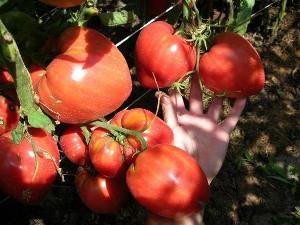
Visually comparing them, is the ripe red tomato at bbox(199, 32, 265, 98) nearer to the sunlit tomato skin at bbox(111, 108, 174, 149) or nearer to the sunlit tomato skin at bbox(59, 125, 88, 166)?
the sunlit tomato skin at bbox(111, 108, 174, 149)

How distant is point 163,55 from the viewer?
1.26 meters

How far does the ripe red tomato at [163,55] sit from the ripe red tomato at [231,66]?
52 millimetres

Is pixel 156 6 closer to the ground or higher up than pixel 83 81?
closer to the ground

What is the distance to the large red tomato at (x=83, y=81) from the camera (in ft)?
3.66

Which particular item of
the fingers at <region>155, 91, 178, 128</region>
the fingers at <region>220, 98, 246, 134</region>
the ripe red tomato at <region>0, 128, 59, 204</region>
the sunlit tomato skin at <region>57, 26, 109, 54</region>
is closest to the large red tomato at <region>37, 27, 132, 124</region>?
the sunlit tomato skin at <region>57, 26, 109, 54</region>

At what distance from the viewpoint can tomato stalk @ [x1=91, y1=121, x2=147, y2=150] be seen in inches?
47.5

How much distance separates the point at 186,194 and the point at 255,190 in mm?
515

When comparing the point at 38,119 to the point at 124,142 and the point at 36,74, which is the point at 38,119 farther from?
the point at 124,142

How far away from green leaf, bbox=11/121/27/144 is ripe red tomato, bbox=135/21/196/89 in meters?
0.34

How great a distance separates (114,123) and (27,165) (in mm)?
237

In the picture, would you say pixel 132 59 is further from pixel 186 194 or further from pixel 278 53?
pixel 186 194

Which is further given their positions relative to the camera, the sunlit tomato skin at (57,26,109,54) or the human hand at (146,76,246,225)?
the human hand at (146,76,246,225)

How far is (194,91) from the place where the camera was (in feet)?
4.54

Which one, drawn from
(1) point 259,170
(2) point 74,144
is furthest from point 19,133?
(1) point 259,170
